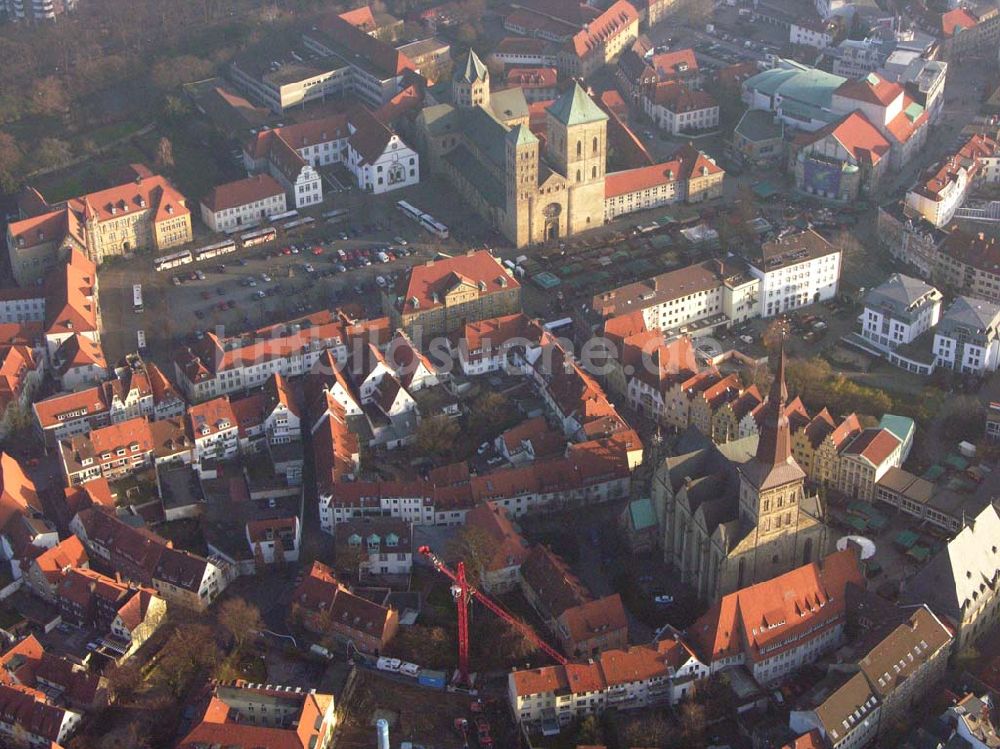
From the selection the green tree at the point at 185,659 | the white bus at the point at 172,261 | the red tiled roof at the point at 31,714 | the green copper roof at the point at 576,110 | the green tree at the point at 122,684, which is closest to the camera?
the red tiled roof at the point at 31,714

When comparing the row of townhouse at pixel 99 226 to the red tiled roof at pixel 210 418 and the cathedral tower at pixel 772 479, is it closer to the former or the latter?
the red tiled roof at pixel 210 418

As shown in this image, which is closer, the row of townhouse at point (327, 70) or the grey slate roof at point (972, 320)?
the grey slate roof at point (972, 320)

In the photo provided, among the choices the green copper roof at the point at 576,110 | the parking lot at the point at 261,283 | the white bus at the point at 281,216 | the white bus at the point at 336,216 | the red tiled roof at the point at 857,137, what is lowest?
the white bus at the point at 336,216

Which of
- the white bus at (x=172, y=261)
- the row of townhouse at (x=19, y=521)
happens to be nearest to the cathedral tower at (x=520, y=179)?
the white bus at (x=172, y=261)

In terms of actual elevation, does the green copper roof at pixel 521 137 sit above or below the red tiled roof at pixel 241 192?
above

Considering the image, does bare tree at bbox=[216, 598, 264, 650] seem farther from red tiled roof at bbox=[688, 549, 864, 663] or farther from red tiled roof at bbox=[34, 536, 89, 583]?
red tiled roof at bbox=[688, 549, 864, 663]

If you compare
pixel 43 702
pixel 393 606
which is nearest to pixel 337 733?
pixel 393 606

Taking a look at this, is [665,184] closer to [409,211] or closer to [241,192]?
[409,211]

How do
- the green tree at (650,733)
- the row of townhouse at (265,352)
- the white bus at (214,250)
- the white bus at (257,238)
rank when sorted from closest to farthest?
the green tree at (650,733), the row of townhouse at (265,352), the white bus at (214,250), the white bus at (257,238)
